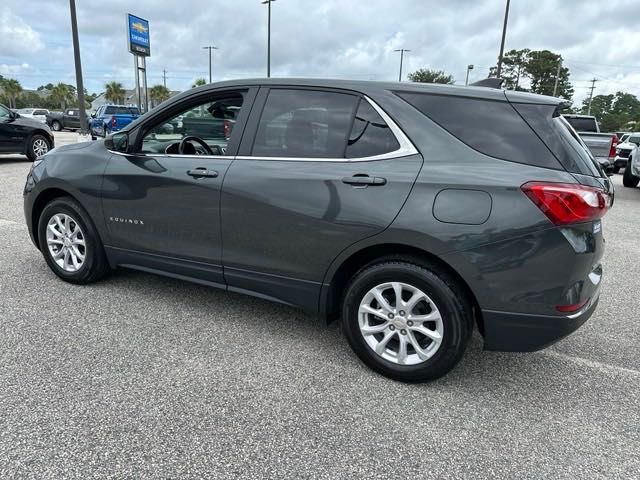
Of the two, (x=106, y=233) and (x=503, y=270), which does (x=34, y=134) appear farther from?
(x=503, y=270)

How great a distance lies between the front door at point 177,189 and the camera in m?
3.24

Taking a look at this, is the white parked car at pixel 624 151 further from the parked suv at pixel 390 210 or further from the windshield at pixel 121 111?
the windshield at pixel 121 111

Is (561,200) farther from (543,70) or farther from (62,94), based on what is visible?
(62,94)

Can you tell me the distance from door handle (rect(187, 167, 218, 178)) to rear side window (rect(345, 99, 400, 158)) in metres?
0.94

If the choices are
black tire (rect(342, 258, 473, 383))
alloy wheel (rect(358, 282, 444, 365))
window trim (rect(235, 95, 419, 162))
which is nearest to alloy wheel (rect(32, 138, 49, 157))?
window trim (rect(235, 95, 419, 162))

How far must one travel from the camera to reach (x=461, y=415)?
2.52m

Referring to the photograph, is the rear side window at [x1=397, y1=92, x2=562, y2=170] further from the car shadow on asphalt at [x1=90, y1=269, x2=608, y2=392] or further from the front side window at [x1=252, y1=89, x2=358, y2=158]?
the car shadow on asphalt at [x1=90, y1=269, x2=608, y2=392]

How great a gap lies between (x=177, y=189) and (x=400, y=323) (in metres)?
1.76

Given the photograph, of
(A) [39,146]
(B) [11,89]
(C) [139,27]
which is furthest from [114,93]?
(A) [39,146]

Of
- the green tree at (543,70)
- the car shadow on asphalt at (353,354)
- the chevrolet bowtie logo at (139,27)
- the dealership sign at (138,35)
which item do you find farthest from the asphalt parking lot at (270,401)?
the green tree at (543,70)

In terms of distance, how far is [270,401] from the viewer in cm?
→ 257

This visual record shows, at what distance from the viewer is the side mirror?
3645 millimetres

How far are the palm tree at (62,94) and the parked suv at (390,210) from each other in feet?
312

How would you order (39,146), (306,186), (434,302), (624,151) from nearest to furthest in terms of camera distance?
(434,302)
(306,186)
(39,146)
(624,151)
